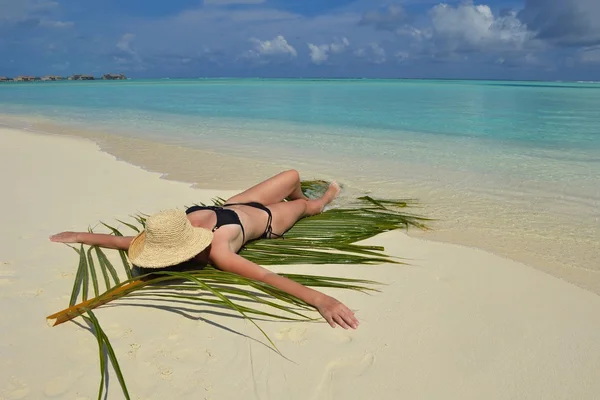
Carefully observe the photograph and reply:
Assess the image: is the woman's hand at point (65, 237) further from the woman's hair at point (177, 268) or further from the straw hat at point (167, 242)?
the straw hat at point (167, 242)

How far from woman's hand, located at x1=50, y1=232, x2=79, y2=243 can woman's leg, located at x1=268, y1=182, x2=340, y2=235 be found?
138 cm

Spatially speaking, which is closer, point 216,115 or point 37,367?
point 37,367

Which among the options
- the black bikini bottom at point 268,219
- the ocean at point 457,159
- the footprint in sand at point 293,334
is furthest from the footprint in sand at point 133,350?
the ocean at point 457,159

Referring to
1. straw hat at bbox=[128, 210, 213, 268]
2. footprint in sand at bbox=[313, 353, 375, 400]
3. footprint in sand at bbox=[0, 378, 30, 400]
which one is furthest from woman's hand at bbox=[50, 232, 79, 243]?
footprint in sand at bbox=[313, 353, 375, 400]

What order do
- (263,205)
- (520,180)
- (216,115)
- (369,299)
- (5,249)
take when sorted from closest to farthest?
1. (369,299)
2. (5,249)
3. (263,205)
4. (520,180)
5. (216,115)

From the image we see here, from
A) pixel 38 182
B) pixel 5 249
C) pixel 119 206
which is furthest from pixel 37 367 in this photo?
pixel 38 182

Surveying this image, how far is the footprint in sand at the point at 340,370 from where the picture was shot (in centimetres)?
192

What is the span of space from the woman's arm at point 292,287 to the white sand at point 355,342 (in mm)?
65

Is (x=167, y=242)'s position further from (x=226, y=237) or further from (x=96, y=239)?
(x=96, y=239)

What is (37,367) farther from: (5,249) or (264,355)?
(5,249)

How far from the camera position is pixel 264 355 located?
2143mm

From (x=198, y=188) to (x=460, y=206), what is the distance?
2725 millimetres

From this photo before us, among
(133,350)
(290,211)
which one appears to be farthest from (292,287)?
(290,211)

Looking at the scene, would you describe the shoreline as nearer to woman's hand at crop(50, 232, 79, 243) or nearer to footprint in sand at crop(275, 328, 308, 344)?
footprint in sand at crop(275, 328, 308, 344)
